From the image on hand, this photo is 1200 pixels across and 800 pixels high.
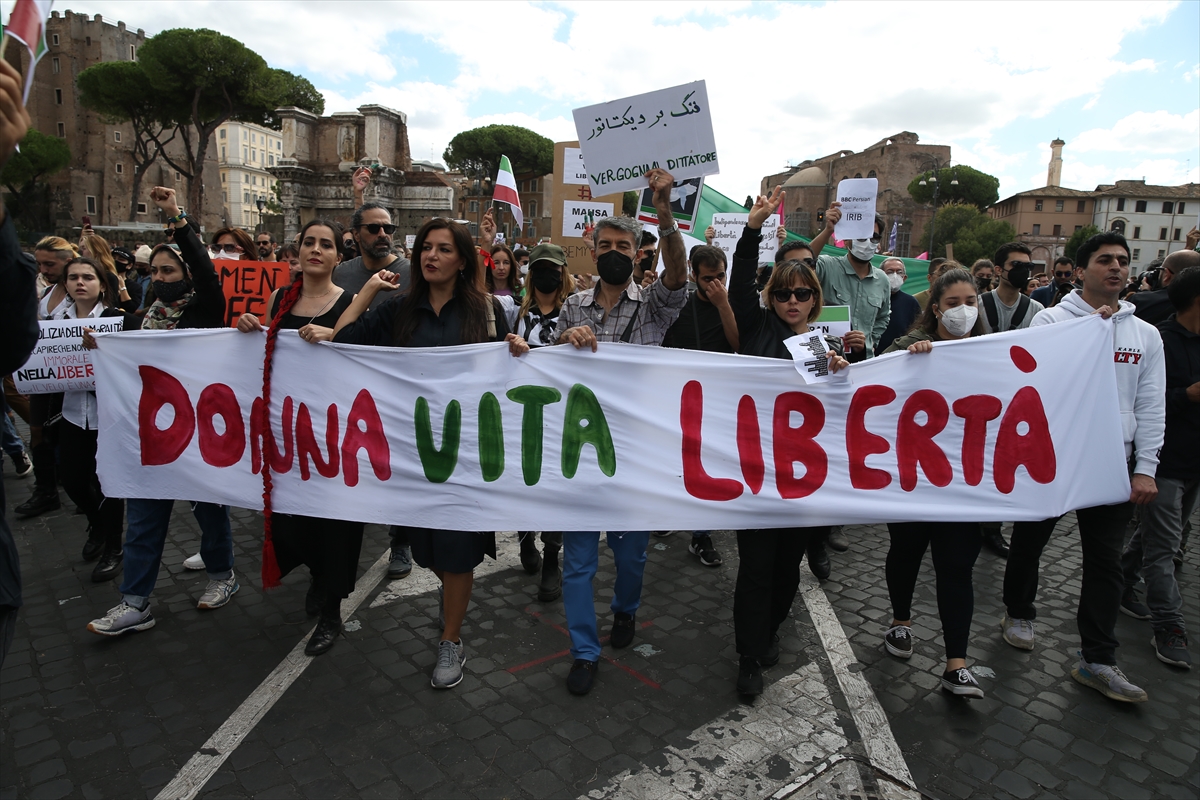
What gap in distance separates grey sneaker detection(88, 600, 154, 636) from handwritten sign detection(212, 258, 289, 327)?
2476 mm

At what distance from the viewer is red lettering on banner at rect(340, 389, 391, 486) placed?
352 cm

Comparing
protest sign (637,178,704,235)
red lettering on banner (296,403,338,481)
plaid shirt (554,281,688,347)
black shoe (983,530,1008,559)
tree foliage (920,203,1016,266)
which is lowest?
black shoe (983,530,1008,559)

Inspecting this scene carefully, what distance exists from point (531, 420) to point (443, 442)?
44 centimetres

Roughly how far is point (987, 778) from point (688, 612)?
1.67 metres

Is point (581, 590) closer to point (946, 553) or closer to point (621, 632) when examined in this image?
point (621, 632)

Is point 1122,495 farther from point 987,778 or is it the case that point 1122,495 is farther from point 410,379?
point 410,379

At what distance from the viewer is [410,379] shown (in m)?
3.49

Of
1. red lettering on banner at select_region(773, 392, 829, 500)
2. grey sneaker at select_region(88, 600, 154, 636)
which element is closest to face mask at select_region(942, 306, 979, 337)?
red lettering on banner at select_region(773, 392, 829, 500)

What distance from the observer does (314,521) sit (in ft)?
12.2

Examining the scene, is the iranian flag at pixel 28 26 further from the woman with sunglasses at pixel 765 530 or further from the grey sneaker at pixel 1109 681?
the grey sneaker at pixel 1109 681

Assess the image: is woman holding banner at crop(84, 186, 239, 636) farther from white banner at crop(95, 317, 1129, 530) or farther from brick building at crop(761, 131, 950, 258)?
brick building at crop(761, 131, 950, 258)

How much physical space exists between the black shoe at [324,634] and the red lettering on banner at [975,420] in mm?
3197

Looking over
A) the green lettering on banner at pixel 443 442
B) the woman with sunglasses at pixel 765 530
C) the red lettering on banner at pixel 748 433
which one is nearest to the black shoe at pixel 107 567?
the green lettering on banner at pixel 443 442

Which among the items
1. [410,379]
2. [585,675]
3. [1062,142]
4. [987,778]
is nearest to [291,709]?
[585,675]
